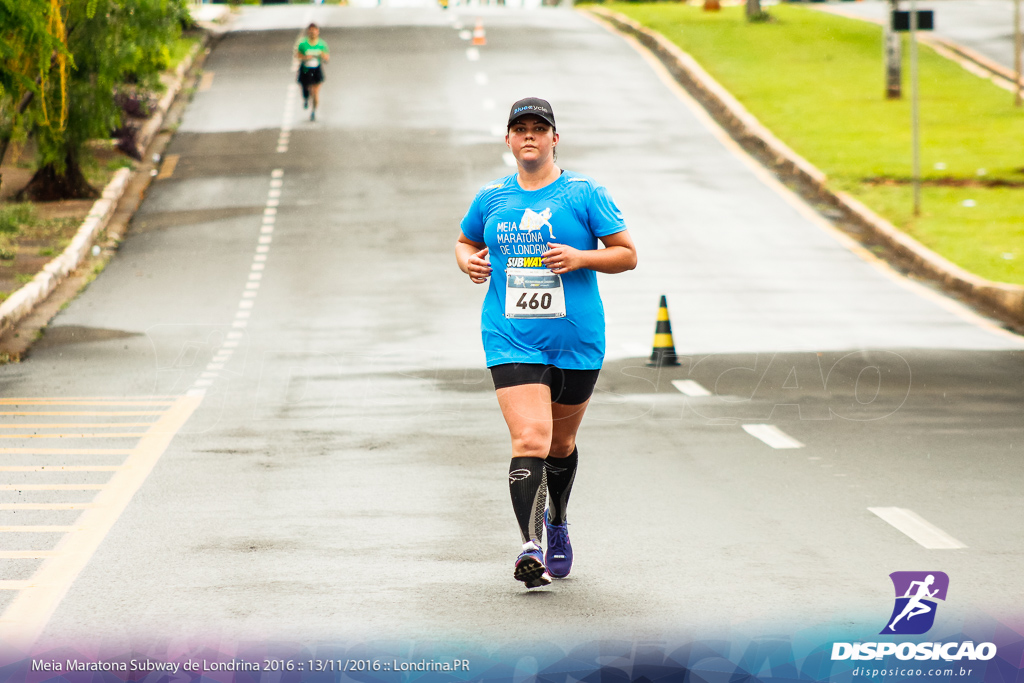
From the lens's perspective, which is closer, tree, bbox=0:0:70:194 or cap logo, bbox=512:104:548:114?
cap logo, bbox=512:104:548:114

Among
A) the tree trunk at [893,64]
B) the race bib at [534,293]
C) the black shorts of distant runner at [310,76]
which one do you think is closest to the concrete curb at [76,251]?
the black shorts of distant runner at [310,76]

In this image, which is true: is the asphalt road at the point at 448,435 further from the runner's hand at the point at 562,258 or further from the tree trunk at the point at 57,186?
the runner's hand at the point at 562,258

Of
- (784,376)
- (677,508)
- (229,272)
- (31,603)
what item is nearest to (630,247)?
(677,508)

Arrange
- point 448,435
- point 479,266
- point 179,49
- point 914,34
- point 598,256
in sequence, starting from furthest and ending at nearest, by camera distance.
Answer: point 179,49
point 914,34
point 448,435
point 479,266
point 598,256

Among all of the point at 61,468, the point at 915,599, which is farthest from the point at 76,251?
the point at 915,599

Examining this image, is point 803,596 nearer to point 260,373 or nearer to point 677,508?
point 677,508

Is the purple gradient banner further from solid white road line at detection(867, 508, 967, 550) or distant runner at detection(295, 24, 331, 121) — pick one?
distant runner at detection(295, 24, 331, 121)

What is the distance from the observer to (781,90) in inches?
1485

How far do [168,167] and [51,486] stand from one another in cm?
2204

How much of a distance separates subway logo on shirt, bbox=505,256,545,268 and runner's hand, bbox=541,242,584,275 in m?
0.08

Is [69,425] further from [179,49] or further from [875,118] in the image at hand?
[179,49]

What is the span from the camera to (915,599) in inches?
249

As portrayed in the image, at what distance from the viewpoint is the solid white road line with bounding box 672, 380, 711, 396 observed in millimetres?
12867

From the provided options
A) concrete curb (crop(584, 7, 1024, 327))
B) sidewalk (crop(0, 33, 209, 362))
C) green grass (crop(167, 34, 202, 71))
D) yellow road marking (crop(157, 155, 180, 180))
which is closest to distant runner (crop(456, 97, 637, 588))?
sidewalk (crop(0, 33, 209, 362))
